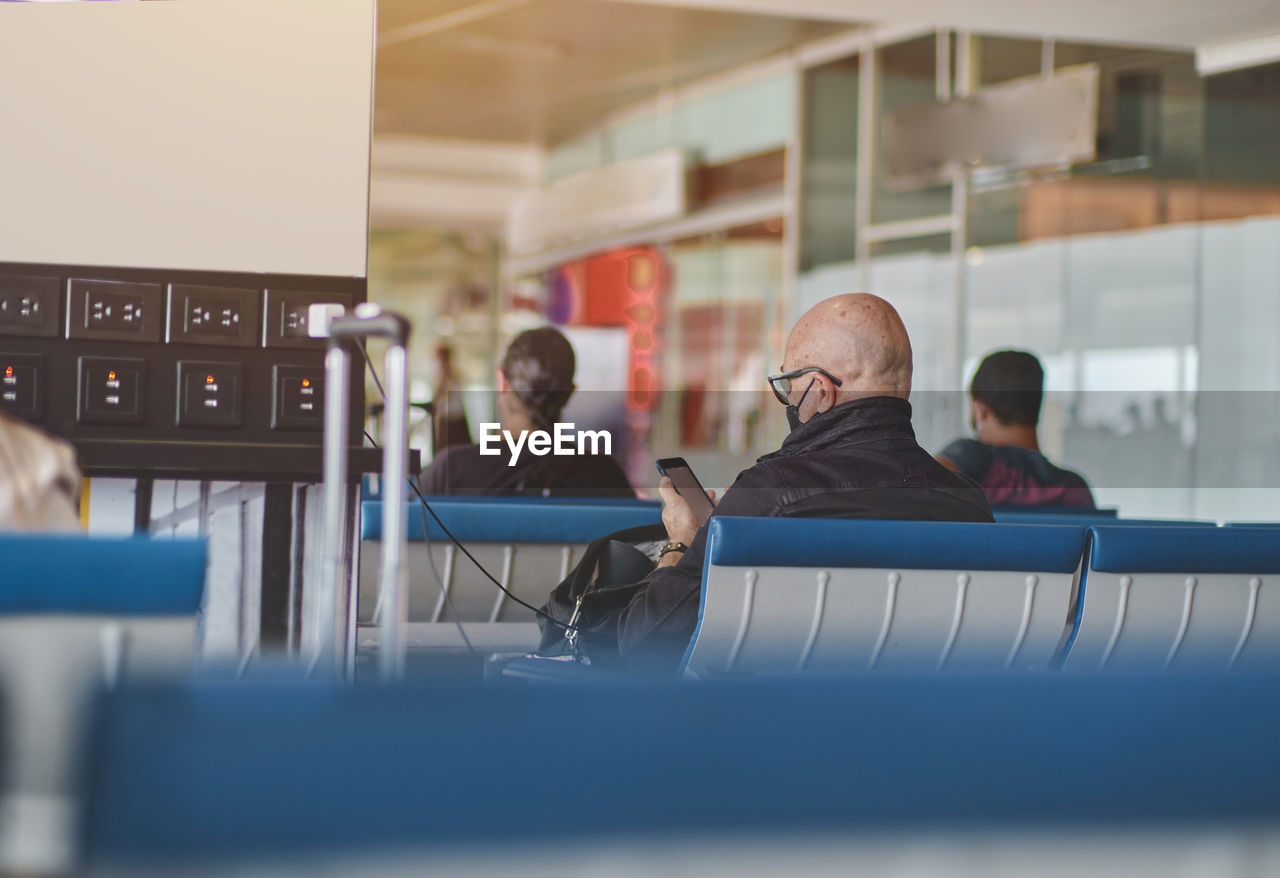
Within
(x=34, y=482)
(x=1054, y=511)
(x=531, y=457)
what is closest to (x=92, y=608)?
(x=34, y=482)

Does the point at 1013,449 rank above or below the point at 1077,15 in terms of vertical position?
below

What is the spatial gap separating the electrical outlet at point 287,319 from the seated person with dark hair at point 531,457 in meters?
1.33

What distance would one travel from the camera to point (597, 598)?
3133mm

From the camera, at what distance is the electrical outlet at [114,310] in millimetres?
2957

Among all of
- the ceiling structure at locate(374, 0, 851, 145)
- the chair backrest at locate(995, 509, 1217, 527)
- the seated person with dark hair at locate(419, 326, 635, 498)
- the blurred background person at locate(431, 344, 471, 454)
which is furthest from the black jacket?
the ceiling structure at locate(374, 0, 851, 145)

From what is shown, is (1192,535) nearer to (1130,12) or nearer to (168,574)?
(168,574)

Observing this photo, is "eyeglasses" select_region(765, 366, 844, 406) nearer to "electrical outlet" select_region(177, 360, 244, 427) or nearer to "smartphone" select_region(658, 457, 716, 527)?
"smartphone" select_region(658, 457, 716, 527)

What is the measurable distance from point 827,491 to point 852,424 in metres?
0.16

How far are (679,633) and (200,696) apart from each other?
1.73 meters

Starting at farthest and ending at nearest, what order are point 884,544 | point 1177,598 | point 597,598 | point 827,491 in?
point 597,598 < point 1177,598 < point 827,491 < point 884,544

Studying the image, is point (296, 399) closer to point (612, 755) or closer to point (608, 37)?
point (612, 755)

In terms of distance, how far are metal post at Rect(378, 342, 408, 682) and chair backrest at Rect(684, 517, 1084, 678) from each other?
838 mm

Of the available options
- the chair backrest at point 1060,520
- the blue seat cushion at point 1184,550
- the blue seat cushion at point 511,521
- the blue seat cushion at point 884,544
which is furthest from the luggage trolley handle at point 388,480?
the chair backrest at point 1060,520

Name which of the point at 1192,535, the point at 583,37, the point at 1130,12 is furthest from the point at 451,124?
the point at 1192,535
